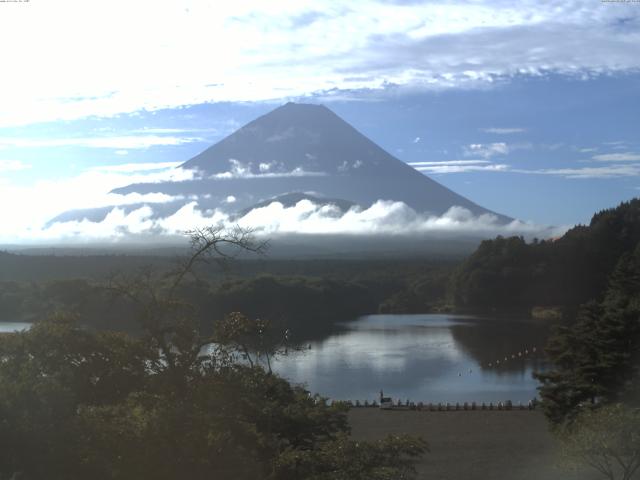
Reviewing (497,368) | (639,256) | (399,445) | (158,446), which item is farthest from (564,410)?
(639,256)

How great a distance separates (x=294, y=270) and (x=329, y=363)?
36.2 meters

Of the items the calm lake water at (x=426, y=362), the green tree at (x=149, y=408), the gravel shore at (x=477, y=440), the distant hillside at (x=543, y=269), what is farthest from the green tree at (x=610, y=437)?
the distant hillside at (x=543, y=269)

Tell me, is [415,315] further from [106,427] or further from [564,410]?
[106,427]

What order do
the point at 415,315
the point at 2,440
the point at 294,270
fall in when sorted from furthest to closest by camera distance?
the point at 294,270
the point at 415,315
the point at 2,440

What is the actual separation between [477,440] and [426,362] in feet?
38.9

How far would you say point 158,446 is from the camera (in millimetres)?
4133

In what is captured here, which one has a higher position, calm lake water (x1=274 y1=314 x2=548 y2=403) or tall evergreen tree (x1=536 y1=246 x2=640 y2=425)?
tall evergreen tree (x1=536 y1=246 x2=640 y2=425)

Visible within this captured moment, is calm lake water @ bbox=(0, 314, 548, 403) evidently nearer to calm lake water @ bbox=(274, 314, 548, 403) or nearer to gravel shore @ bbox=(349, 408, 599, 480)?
calm lake water @ bbox=(274, 314, 548, 403)

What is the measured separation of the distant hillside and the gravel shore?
29.0 meters

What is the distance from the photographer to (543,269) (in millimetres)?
42500

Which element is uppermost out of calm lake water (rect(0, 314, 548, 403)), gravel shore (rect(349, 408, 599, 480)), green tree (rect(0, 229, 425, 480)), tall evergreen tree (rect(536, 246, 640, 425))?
green tree (rect(0, 229, 425, 480))

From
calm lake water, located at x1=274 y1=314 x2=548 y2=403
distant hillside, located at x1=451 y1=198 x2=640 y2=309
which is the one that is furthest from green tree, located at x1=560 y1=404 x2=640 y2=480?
distant hillside, located at x1=451 y1=198 x2=640 y2=309

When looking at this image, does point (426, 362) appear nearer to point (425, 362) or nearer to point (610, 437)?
point (425, 362)

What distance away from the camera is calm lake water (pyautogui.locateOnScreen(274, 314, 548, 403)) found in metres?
18.6
